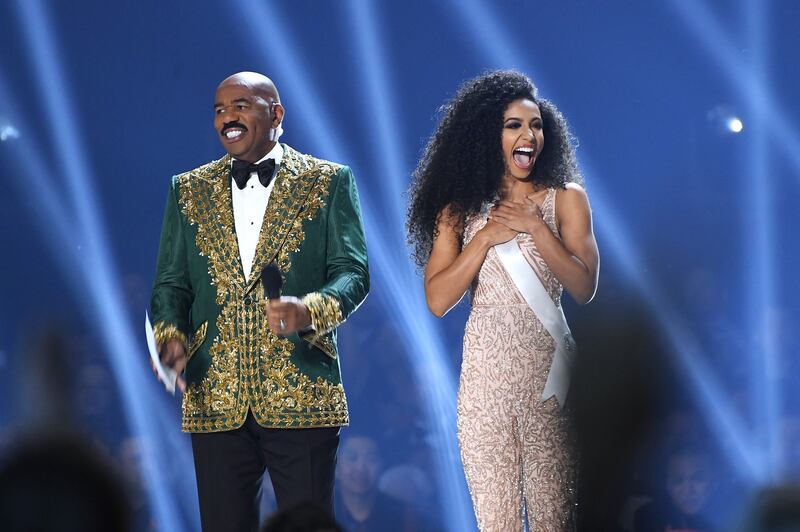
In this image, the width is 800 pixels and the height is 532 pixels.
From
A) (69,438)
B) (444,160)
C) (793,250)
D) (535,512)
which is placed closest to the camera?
(69,438)

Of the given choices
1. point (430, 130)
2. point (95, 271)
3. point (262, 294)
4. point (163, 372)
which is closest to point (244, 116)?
point (262, 294)

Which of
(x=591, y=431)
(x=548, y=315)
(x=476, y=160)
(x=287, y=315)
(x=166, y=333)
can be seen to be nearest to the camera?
(x=287, y=315)

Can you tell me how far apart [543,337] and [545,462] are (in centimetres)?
36

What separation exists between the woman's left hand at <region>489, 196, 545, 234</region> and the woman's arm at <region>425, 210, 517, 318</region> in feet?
0.08

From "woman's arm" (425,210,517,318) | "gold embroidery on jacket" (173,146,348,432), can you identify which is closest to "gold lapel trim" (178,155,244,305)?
"gold embroidery on jacket" (173,146,348,432)

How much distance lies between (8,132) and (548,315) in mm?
2822

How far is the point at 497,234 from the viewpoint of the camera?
12.2 feet

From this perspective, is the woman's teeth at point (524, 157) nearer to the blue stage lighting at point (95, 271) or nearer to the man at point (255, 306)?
the man at point (255, 306)

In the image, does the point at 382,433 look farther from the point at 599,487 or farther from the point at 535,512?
the point at 535,512

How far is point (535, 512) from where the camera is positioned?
3.56 meters

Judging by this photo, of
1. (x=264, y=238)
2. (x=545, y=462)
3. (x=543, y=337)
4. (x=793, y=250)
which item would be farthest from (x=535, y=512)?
(x=793, y=250)

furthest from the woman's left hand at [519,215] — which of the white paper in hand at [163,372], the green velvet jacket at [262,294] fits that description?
the white paper in hand at [163,372]

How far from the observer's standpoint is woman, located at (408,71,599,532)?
3.58 metres

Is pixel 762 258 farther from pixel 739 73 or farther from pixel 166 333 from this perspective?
pixel 166 333
